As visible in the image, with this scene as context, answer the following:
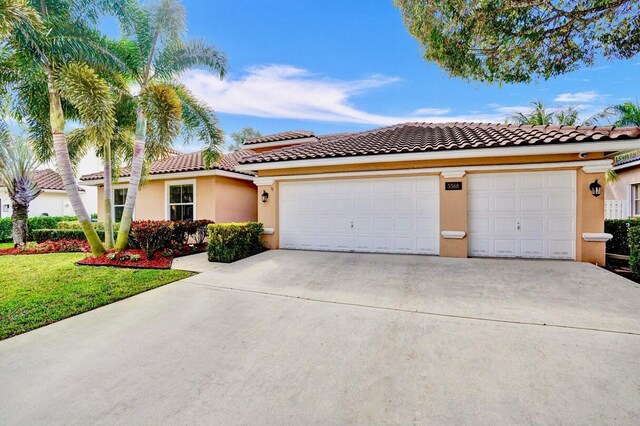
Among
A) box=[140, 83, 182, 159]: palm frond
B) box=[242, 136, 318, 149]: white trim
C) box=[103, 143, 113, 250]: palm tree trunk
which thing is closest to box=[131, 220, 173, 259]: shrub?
box=[103, 143, 113, 250]: palm tree trunk

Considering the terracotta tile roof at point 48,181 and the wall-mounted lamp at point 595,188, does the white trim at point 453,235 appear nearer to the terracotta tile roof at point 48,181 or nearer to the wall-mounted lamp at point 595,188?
the wall-mounted lamp at point 595,188

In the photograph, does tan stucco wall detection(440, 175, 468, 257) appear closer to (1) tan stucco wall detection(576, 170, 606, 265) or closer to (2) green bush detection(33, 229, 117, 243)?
(1) tan stucco wall detection(576, 170, 606, 265)

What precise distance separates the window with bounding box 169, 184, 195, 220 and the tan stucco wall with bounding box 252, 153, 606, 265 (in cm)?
466

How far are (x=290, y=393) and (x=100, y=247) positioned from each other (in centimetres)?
954

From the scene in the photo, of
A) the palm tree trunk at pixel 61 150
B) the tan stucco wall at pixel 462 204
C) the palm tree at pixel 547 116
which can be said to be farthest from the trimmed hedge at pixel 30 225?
the palm tree at pixel 547 116

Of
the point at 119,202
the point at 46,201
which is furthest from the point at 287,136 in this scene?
the point at 46,201

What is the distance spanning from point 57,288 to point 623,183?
70.4 ft

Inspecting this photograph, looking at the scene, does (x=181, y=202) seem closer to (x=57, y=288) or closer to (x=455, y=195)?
(x=57, y=288)

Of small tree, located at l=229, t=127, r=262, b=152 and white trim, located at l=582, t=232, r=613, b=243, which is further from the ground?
small tree, located at l=229, t=127, r=262, b=152

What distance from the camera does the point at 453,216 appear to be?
26.4 ft

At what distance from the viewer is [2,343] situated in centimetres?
370

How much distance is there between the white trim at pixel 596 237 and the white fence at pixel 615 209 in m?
8.21

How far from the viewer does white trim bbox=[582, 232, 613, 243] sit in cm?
704

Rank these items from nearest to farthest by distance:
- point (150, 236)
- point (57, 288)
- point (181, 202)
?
point (57, 288) → point (150, 236) → point (181, 202)
